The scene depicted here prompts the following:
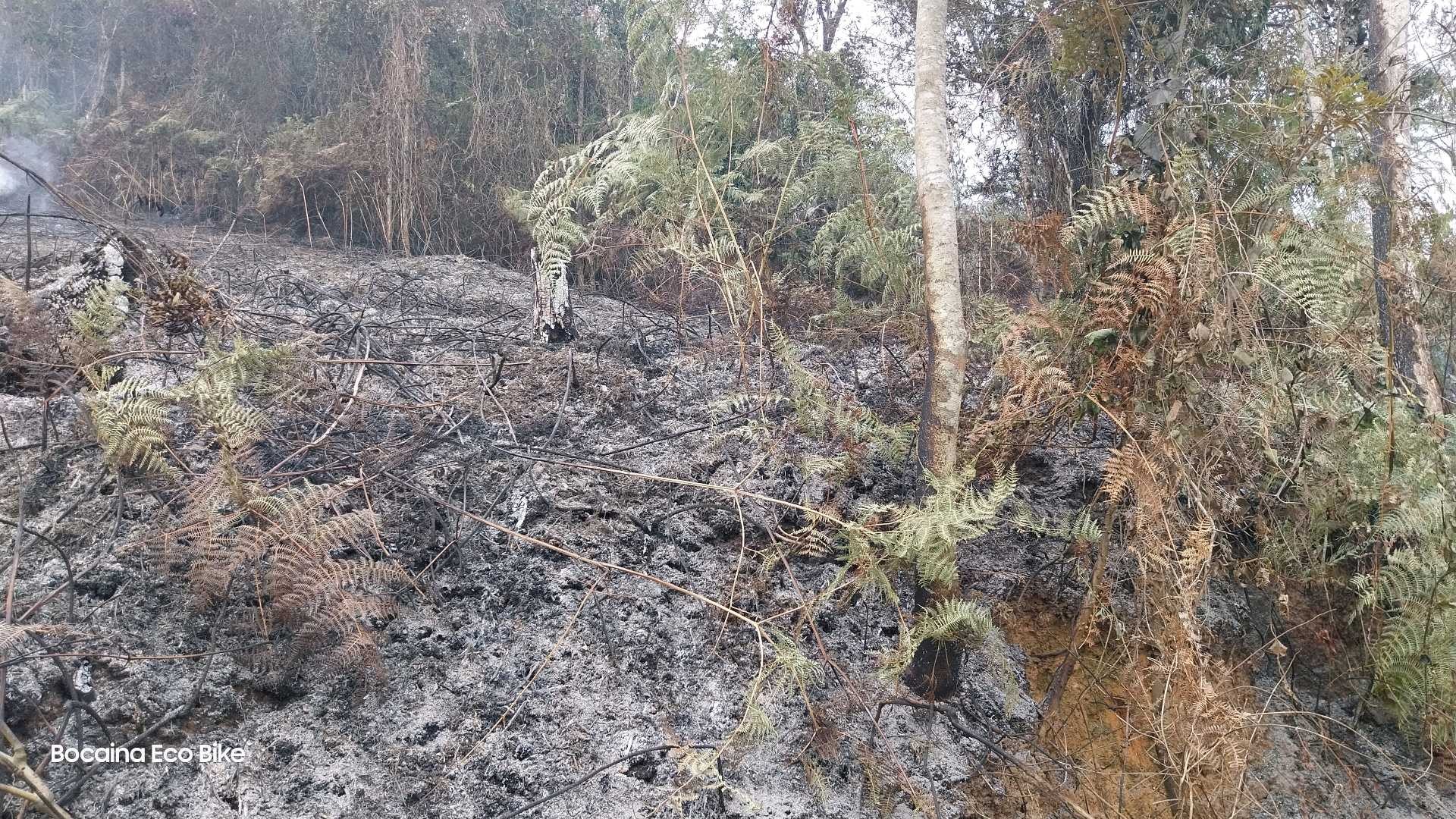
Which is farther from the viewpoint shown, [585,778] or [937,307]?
[937,307]

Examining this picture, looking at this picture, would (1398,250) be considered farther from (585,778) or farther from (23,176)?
(23,176)

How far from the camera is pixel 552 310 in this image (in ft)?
13.9

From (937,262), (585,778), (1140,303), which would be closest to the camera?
(585,778)

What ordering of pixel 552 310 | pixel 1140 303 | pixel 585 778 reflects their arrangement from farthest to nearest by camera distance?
1. pixel 552 310
2. pixel 1140 303
3. pixel 585 778

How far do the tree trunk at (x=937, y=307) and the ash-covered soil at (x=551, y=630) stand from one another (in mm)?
194

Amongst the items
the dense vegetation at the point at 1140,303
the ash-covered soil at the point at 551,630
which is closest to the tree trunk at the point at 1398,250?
the dense vegetation at the point at 1140,303

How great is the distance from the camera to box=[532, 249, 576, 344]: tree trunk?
13.8 ft

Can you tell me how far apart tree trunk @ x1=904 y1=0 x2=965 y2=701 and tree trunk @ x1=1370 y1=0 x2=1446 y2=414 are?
1.33m

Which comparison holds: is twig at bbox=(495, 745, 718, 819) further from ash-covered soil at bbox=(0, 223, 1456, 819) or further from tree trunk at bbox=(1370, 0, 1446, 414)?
tree trunk at bbox=(1370, 0, 1446, 414)

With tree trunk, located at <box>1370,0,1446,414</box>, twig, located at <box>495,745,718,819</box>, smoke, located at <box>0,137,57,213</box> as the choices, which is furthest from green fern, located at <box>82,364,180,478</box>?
smoke, located at <box>0,137,57,213</box>

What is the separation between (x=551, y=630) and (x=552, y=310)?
2094mm

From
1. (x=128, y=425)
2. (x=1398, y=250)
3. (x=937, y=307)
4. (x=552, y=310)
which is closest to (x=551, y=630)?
(x=128, y=425)

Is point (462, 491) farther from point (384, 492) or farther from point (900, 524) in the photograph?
point (900, 524)

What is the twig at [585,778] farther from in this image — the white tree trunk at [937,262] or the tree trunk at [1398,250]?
the tree trunk at [1398,250]
